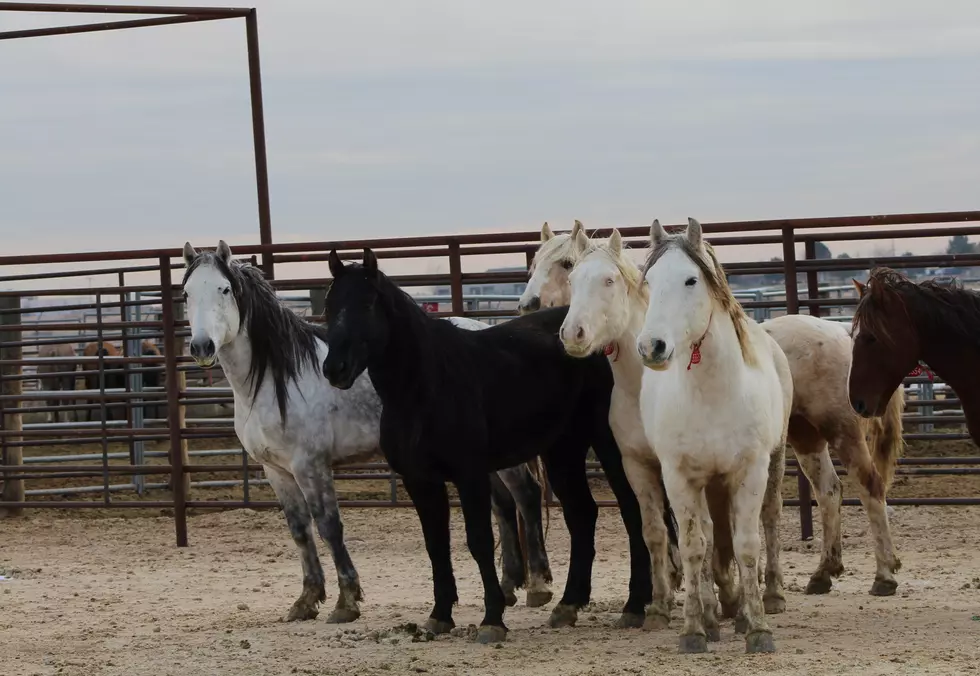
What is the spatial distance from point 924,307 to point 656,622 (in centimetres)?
186

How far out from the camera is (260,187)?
398 inches

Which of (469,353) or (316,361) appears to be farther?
(316,361)

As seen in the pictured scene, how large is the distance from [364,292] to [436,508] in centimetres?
104

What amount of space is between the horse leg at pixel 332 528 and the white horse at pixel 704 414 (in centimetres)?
194

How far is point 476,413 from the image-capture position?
5.88 metres

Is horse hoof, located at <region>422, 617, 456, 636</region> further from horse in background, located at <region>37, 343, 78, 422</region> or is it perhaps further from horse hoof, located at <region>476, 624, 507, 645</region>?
horse in background, located at <region>37, 343, 78, 422</region>

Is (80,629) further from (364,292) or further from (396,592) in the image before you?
(364,292)

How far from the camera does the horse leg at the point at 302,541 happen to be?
6.66 meters

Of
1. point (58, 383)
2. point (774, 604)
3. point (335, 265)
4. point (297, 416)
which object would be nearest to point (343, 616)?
point (297, 416)

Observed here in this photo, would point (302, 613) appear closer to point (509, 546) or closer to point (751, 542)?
point (509, 546)

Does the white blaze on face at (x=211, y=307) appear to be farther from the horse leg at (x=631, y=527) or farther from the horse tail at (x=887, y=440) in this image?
the horse tail at (x=887, y=440)

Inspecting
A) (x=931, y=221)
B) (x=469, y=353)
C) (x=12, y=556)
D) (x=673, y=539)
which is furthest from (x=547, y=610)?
(x=12, y=556)

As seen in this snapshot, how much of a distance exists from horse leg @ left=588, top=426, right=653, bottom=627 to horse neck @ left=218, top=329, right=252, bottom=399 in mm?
1858

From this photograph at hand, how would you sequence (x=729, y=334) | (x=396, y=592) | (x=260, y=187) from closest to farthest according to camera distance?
(x=729, y=334) < (x=396, y=592) < (x=260, y=187)
